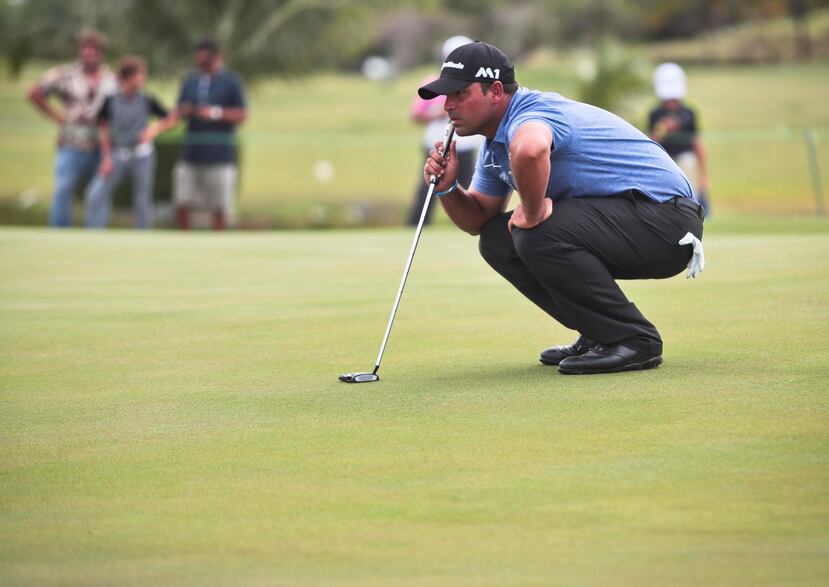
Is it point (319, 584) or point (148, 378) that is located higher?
point (319, 584)

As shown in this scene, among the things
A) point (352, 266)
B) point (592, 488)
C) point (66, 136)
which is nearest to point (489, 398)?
point (592, 488)

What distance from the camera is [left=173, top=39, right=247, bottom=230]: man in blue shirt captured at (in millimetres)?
15953

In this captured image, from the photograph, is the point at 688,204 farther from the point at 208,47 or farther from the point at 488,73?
the point at 208,47

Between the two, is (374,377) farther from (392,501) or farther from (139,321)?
(139,321)

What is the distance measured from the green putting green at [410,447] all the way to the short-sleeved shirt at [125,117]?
7840mm

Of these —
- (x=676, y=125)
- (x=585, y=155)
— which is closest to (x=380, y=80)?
(x=676, y=125)

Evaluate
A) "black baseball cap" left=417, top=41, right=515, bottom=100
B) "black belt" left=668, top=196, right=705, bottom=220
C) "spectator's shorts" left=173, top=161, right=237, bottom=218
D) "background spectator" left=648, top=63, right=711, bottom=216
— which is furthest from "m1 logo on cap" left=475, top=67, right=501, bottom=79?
"background spectator" left=648, top=63, right=711, bottom=216

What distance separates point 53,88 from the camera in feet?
53.3

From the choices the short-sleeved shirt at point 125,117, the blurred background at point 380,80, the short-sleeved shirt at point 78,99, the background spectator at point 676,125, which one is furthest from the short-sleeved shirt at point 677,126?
the short-sleeved shirt at point 78,99

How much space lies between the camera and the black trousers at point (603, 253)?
5.64m

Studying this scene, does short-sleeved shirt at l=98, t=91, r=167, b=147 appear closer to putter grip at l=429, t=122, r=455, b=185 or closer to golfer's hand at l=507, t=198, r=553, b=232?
putter grip at l=429, t=122, r=455, b=185

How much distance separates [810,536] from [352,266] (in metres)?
7.61

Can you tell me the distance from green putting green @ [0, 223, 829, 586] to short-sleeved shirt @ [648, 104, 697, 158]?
358 inches

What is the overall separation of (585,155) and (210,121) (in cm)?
1101
